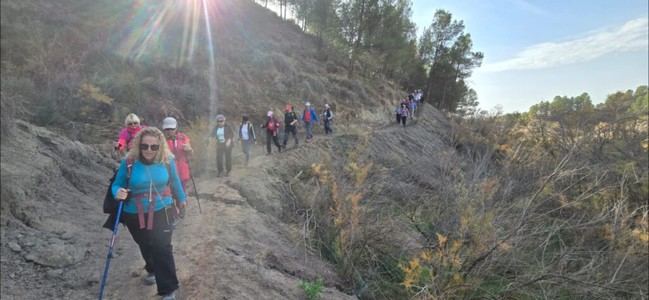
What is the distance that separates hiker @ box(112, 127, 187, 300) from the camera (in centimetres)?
307

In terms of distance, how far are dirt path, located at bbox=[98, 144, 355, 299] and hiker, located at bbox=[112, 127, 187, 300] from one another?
1.51ft

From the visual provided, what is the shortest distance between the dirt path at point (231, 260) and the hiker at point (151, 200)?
1.51 ft

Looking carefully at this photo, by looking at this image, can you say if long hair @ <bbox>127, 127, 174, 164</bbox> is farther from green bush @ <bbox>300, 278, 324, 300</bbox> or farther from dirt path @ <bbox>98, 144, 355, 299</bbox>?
green bush @ <bbox>300, 278, 324, 300</bbox>

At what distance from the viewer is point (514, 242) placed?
14.3 ft

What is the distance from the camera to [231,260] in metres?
4.20

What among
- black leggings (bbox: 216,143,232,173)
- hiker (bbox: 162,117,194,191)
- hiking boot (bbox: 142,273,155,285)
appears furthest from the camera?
black leggings (bbox: 216,143,232,173)

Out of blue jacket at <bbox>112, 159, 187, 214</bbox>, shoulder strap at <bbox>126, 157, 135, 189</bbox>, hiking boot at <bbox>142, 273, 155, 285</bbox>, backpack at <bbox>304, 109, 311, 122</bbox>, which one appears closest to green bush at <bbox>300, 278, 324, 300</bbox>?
hiking boot at <bbox>142, 273, 155, 285</bbox>

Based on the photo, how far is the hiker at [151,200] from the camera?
3.07 metres

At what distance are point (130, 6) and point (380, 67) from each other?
68.3 feet

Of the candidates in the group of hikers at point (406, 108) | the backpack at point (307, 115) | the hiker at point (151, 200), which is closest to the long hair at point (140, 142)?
the hiker at point (151, 200)

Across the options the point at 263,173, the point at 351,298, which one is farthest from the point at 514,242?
the point at 263,173

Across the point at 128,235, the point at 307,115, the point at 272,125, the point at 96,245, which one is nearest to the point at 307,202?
the point at 128,235

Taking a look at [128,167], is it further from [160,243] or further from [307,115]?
[307,115]

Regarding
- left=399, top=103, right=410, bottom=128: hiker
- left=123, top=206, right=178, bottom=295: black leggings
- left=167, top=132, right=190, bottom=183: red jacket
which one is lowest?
left=123, top=206, right=178, bottom=295: black leggings
